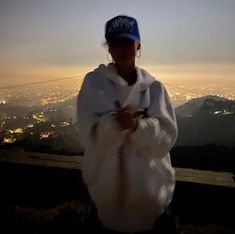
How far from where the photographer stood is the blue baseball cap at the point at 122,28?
2.22 m

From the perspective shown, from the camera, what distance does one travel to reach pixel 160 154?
2209 millimetres

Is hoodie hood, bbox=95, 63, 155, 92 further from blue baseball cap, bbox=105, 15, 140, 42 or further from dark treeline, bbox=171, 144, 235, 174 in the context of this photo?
dark treeline, bbox=171, 144, 235, 174

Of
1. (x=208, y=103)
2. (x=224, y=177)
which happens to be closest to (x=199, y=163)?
(x=224, y=177)

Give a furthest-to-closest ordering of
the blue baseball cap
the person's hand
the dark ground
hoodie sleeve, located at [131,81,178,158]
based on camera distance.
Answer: the dark ground → the blue baseball cap → hoodie sleeve, located at [131,81,178,158] → the person's hand

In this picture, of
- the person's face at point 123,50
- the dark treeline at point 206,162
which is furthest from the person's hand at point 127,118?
the dark treeline at point 206,162

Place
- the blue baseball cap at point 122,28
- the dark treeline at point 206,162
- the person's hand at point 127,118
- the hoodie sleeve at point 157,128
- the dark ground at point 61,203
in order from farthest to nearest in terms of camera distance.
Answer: the dark treeline at point 206,162 < the dark ground at point 61,203 < the blue baseball cap at point 122,28 < the hoodie sleeve at point 157,128 < the person's hand at point 127,118

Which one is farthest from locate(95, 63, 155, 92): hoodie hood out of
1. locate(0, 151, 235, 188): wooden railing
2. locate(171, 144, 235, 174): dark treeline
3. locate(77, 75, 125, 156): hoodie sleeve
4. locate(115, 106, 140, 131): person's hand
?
locate(171, 144, 235, 174): dark treeline

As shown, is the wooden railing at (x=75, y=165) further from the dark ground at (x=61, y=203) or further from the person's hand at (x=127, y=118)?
the person's hand at (x=127, y=118)

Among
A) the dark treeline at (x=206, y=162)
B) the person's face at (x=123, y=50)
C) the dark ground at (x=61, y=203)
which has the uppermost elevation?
the person's face at (x=123, y=50)

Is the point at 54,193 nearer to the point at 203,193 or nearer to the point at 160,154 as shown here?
the point at 203,193

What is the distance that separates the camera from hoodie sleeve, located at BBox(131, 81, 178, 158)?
2080mm

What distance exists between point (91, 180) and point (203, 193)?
7.24 ft

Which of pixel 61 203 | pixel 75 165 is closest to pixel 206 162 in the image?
pixel 75 165

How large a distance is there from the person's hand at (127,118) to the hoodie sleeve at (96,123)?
5cm
